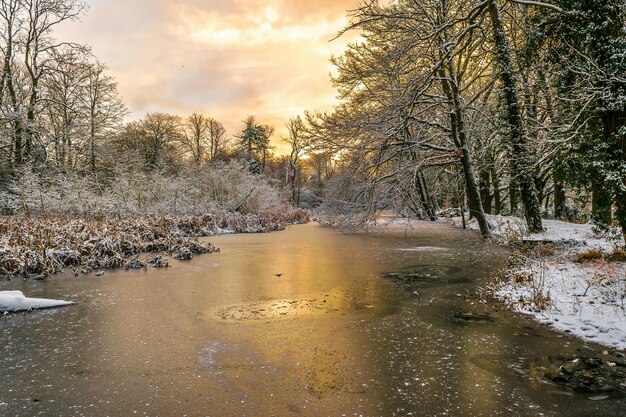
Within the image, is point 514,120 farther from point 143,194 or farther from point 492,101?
point 143,194

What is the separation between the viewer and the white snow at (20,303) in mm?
6582

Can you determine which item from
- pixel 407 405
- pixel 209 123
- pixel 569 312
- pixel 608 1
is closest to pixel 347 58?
pixel 608 1

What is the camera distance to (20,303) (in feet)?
21.9

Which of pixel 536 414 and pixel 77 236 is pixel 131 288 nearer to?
pixel 77 236

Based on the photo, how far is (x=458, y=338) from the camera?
5.18m

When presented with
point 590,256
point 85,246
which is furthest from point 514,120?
point 85,246

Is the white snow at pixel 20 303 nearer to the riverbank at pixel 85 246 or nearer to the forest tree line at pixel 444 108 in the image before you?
the riverbank at pixel 85 246

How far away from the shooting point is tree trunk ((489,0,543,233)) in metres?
12.1

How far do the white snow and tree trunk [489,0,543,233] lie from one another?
12.0 m

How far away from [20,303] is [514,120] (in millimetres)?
13489

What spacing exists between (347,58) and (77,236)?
1276cm

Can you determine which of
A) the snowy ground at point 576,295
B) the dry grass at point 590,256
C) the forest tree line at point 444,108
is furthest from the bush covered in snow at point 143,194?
the dry grass at point 590,256

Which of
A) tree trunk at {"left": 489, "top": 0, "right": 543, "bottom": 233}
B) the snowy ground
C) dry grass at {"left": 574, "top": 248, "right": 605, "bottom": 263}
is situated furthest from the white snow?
tree trunk at {"left": 489, "top": 0, "right": 543, "bottom": 233}

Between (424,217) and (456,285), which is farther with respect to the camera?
(424,217)
